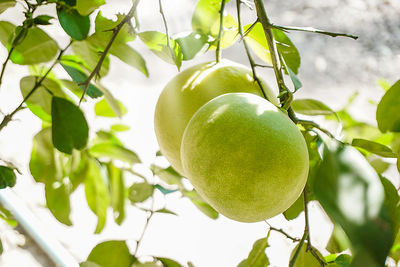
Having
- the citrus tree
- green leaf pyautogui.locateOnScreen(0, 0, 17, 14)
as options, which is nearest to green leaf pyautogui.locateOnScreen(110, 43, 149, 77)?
the citrus tree

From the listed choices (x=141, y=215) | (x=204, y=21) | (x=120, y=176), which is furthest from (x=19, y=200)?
(x=204, y=21)

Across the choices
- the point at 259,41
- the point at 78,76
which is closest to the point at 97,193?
the point at 78,76

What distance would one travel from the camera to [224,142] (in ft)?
0.87

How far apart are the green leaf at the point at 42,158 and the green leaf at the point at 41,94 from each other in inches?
1.2

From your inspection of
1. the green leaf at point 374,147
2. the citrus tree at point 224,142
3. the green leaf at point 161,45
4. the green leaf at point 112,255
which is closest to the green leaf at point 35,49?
the citrus tree at point 224,142

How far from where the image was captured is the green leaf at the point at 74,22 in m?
0.41

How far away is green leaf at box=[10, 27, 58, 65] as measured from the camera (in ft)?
1.48

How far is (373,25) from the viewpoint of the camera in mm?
618

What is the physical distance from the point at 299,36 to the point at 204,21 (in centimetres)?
27

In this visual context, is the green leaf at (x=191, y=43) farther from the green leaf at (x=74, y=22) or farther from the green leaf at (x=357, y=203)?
the green leaf at (x=357, y=203)

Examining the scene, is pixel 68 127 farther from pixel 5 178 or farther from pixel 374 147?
pixel 374 147

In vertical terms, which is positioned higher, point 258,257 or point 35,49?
point 35,49

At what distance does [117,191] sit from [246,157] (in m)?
0.38

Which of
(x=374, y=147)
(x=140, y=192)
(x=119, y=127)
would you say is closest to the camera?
(x=374, y=147)
